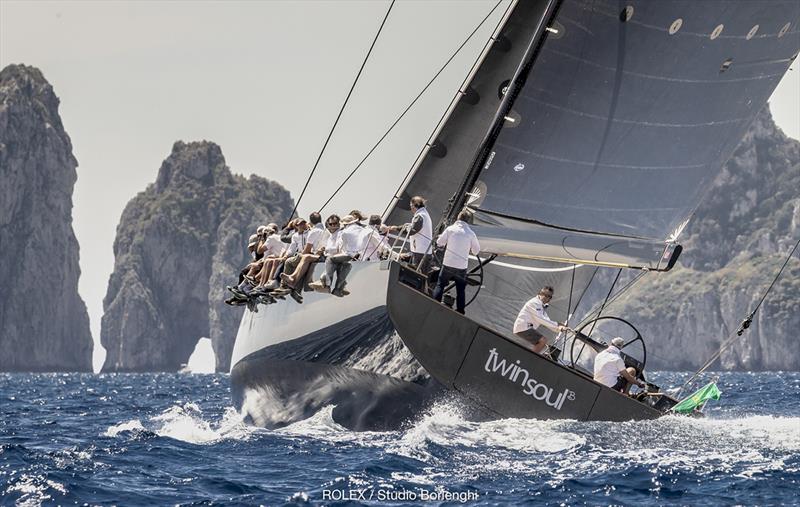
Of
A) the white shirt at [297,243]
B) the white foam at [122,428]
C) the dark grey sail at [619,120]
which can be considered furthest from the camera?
the white foam at [122,428]

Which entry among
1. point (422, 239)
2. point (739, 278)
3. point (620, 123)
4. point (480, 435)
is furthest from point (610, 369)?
A: point (739, 278)

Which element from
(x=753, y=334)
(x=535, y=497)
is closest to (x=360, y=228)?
(x=535, y=497)

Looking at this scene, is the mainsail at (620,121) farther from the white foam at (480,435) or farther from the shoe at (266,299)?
the shoe at (266,299)

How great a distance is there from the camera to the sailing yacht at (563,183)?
1186cm

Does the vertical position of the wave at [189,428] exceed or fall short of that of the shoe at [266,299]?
it falls short

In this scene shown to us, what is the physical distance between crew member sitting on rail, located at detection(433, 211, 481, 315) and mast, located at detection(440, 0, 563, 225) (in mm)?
409

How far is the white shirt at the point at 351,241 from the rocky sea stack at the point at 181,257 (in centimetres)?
13984

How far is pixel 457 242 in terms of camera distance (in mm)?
12281

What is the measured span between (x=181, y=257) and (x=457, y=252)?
16358 centimetres

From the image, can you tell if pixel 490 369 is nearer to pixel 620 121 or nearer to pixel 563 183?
pixel 563 183

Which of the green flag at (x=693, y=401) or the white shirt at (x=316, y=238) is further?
the white shirt at (x=316, y=238)

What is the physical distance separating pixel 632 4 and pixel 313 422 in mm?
5489

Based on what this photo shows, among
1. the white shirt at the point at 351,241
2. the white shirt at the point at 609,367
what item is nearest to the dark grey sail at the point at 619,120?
the white shirt at the point at 609,367

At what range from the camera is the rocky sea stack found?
16188 cm
